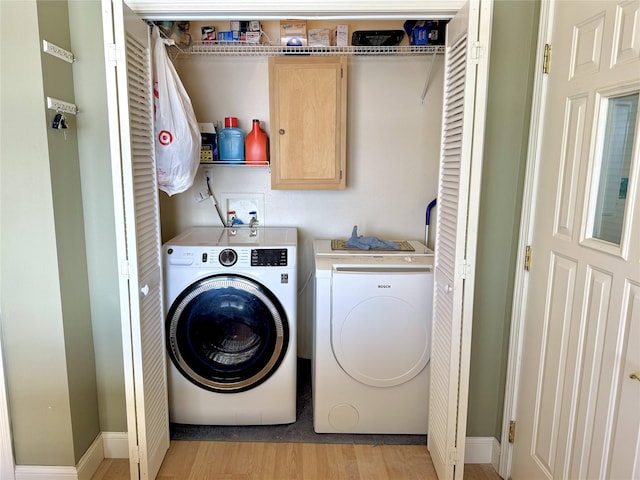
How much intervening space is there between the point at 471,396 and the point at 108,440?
1.80 meters

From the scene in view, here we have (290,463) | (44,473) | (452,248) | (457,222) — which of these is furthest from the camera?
(290,463)

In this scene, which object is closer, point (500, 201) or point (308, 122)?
point (500, 201)

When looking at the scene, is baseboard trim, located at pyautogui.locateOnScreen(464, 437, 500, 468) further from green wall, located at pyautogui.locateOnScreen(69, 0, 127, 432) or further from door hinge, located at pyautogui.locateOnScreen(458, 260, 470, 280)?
green wall, located at pyautogui.locateOnScreen(69, 0, 127, 432)

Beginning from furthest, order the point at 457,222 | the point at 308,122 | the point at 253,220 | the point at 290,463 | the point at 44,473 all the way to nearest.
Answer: the point at 253,220 < the point at 308,122 < the point at 290,463 < the point at 44,473 < the point at 457,222

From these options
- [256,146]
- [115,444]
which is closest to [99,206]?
[256,146]

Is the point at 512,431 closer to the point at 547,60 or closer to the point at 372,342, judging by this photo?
the point at 372,342

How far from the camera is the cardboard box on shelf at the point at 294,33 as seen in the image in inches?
94.3

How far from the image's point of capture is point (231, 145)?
2424 mm

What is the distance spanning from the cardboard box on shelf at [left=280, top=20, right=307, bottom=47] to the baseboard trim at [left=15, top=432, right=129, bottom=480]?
89.3 inches

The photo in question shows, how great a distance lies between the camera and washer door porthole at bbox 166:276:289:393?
212cm

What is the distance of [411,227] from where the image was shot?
2736 mm

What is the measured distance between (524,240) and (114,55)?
175cm

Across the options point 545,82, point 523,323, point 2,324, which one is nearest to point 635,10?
point 545,82

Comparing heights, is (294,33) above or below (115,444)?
above
